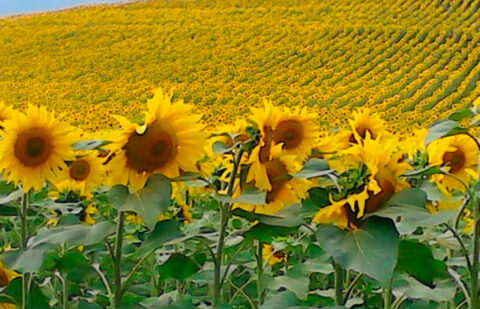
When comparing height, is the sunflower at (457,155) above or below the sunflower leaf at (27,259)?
below

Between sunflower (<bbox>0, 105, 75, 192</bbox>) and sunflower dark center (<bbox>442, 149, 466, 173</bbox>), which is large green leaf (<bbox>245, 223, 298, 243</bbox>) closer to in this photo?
sunflower (<bbox>0, 105, 75, 192</bbox>)

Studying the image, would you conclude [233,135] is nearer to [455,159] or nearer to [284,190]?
[284,190]

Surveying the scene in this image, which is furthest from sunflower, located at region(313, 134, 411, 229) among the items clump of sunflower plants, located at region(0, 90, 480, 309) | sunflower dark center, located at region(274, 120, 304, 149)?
sunflower dark center, located at region(274, 120, 304, 149)

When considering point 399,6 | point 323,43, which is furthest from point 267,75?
point 399,6

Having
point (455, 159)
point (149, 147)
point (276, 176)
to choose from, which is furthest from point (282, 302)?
point (455, 159)

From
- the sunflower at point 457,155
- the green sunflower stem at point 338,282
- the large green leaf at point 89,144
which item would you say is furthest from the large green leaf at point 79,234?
the sunflower at point 457,155

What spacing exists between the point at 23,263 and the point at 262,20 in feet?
64.6

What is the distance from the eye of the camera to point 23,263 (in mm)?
1345

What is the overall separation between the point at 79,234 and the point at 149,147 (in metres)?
0.15

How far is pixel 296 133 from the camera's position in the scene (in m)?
1.59

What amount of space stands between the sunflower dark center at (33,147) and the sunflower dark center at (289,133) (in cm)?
36

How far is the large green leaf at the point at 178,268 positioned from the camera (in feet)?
4.66

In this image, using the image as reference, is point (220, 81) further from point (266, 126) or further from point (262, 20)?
point (266, 126)

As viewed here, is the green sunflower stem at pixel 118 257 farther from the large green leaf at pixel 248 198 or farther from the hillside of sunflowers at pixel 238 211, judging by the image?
the large green leaf at pixel 248 198
